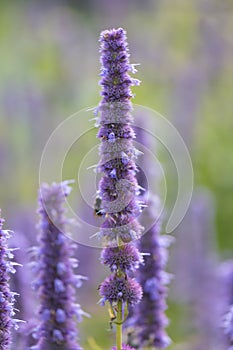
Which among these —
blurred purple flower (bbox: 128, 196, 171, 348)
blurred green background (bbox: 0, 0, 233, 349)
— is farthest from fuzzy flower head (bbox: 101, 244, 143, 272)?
blurred green background (bbox: 0, 0, 233, 349)

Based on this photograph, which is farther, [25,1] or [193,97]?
[25,1]

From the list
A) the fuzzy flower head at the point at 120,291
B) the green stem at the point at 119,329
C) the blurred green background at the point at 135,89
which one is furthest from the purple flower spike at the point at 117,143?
the blurred green background at the point at 135,89

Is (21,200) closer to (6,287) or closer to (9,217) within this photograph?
(9,217)

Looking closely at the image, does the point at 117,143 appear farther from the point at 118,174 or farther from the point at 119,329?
the point at 119,329

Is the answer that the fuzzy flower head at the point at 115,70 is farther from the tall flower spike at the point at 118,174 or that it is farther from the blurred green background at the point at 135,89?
the blurred green background at the point at 135,89

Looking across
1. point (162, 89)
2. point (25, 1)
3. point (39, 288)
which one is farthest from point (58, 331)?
point (25, 1)

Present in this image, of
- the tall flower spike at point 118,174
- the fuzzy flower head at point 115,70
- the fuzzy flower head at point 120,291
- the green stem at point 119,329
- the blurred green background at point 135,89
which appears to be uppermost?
the blurred green background at point 135,89
